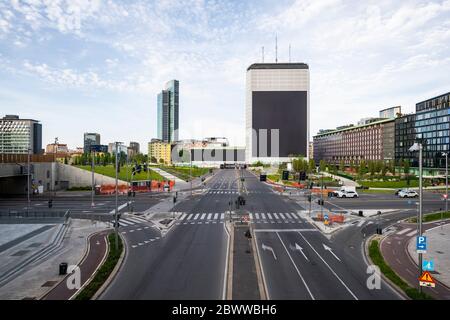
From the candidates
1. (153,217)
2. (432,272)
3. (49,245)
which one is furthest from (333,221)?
(49,245)

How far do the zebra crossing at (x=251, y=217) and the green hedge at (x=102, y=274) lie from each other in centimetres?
1348

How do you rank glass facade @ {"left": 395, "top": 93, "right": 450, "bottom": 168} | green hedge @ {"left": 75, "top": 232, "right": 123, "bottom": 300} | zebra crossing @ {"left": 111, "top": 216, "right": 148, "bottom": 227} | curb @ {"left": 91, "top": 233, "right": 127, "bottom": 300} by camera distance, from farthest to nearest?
1. glass facade @ {"left": 395, "top": 93, "right": 450, "bottom": 168}
2. zebra crossing @ {"left": 111, "top": 216, "right": 148, "bottom": 227}
3. curb @ {"left": 91, "top": 233, "right": 127, "bottom": 300}
4. green hedge @ {"left": 75, "top": 232, "right": 123, "bottom": 300}

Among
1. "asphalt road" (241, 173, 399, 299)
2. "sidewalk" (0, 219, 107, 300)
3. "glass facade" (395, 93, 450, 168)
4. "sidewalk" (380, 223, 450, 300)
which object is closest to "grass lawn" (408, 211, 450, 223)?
"sidewalk" (380, 223, 450, 300)

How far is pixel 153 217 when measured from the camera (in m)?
41.9

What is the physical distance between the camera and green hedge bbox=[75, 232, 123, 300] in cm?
1675

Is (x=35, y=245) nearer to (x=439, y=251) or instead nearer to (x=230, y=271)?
(x=230, y=271)

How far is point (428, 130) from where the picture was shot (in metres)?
120

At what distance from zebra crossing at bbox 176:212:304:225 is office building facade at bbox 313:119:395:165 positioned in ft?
370

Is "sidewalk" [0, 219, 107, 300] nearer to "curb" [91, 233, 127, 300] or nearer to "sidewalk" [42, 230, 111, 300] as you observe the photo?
"sidewalk" [42, 230, 111, 300]

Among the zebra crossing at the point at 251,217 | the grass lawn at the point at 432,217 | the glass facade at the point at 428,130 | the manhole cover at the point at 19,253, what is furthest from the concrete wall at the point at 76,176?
the glass facade at the point at 428,130

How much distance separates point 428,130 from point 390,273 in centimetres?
12371

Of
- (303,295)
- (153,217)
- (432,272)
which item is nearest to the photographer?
(303,295)

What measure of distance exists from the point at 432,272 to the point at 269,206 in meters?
31.0
